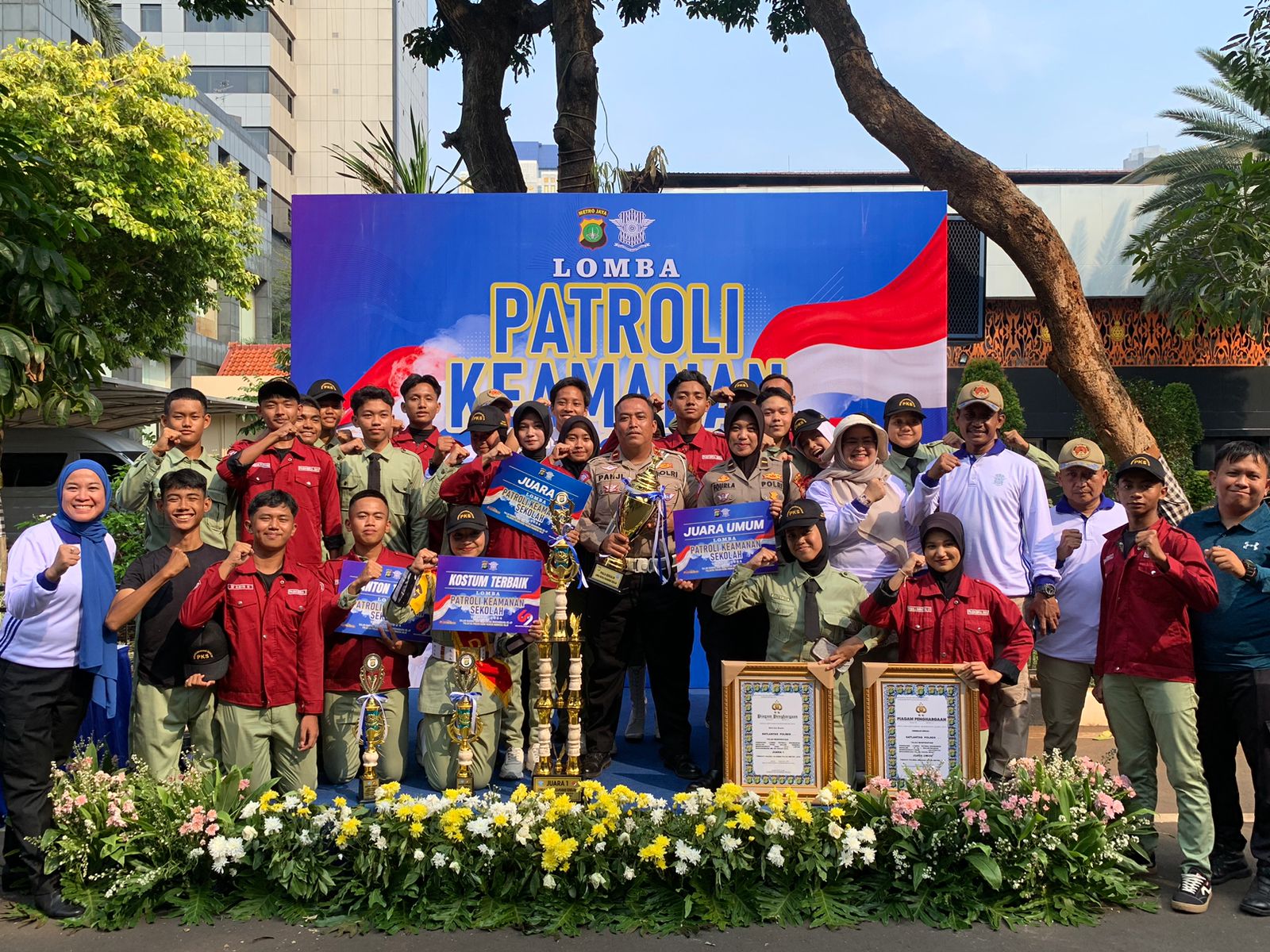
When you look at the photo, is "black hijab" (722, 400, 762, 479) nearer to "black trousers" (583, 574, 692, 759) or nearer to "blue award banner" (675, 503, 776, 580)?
"blue award banner" (675, 503, 776, 580)

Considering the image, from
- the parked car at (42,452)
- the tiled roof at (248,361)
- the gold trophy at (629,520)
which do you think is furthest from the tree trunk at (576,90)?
the tiled roof at (248,361)

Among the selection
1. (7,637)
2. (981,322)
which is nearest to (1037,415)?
(981,322)

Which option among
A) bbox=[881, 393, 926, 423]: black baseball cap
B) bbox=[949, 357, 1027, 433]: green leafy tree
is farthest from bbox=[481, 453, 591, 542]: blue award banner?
bbox=[949, 357, 1027, 433]: green leafy tree

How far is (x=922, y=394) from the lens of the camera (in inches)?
342

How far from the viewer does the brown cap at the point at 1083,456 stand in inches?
227

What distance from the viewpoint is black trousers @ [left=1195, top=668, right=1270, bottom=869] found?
4.83 metres

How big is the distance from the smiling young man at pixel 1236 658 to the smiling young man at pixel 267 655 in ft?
14.1

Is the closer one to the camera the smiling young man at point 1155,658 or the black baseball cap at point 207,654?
the smiling young man at point 1155,658

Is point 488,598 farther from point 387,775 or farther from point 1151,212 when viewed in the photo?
point 1151,212

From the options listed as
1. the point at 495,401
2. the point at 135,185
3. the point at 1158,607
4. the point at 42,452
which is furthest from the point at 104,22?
the point at 1158,607

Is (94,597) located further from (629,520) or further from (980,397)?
(980,397)

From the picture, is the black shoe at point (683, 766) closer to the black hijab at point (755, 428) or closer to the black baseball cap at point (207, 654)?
the black hijab at point (755, 428)

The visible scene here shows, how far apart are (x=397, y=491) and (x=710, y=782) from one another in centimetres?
254

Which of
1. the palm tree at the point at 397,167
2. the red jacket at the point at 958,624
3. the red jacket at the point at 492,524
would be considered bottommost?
the red jacket at the point at 958,624
